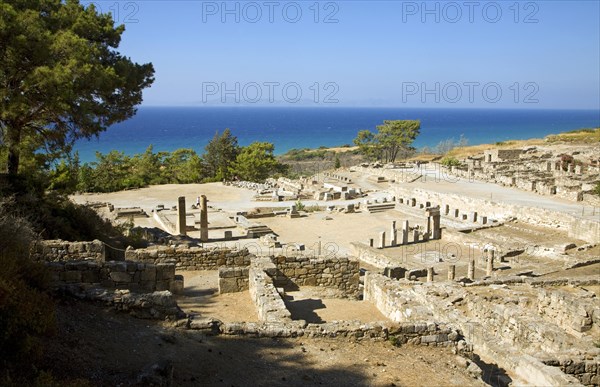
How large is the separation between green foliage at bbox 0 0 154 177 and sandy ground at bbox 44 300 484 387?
31.3ft

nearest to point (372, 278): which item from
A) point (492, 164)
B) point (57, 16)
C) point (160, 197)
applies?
point (57, 16)

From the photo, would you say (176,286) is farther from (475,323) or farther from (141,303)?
(475,323)

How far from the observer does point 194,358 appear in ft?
22.3

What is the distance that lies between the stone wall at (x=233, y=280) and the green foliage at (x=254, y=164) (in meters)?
40.7

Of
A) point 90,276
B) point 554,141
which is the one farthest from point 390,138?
point 90,276

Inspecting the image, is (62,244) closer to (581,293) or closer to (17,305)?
(17,305)

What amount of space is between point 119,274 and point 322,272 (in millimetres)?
5034

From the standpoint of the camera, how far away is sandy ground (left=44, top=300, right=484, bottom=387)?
20.0 feet

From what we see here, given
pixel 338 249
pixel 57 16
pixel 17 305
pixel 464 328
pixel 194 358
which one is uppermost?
pixel 57 16

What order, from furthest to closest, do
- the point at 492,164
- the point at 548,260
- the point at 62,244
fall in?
the point at 492,164, the point at 548,260, the point at 62,244

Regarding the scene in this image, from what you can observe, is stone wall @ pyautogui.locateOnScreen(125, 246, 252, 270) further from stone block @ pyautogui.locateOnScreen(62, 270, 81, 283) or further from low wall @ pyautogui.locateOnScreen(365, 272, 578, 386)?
low wall @ pyautogui.locateOnScreen(365, 272, 578, 386)

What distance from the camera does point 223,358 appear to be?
6.95 meters

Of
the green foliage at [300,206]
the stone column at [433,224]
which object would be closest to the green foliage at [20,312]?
the stone column at [433,224]

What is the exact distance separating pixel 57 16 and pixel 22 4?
1273 millimetres
